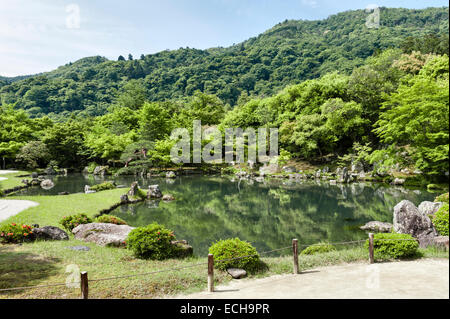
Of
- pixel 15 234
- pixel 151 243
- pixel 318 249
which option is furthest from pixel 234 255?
pixel 15 234

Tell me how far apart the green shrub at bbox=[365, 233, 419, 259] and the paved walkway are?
332mm

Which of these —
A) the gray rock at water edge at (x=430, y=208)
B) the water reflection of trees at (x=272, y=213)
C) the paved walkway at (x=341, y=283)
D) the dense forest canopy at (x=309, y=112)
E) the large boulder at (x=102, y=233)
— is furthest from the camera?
the water reflection of trees at (x=272, y=213)

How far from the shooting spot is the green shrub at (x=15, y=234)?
9.69 metres

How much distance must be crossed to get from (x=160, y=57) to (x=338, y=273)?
14671cm

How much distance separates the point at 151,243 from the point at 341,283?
5.32 m

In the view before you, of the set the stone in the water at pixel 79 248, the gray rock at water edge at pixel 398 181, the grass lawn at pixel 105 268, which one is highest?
the gray rock at water edge at pixel 398 181

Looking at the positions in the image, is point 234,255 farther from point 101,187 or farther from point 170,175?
point 170,175

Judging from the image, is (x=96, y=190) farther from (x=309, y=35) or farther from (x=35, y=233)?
(x=309, y=35)

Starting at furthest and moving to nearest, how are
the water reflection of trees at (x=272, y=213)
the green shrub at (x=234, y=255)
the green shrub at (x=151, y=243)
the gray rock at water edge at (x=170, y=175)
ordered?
the gray rock at water edge at (x=170, y=175) → the water reflection of trees at (x=272, y=213) → the green shrub at (x=151, y=243) → the green shrub at (x=234, y=255)

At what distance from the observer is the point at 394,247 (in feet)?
25.4

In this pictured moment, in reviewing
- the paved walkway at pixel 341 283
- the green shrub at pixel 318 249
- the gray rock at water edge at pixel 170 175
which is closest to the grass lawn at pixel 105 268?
the paved walkway at pixel 341 283

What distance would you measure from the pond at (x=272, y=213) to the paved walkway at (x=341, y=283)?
4.16 meters

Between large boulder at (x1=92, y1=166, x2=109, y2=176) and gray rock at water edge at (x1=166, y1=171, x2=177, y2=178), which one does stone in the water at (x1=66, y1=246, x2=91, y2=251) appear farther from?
large boulder at (x1=92, y1=166, x2=109, y2=176)

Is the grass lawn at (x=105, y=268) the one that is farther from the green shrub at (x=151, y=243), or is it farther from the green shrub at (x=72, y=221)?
the green shrub at (x=72, y=221)
